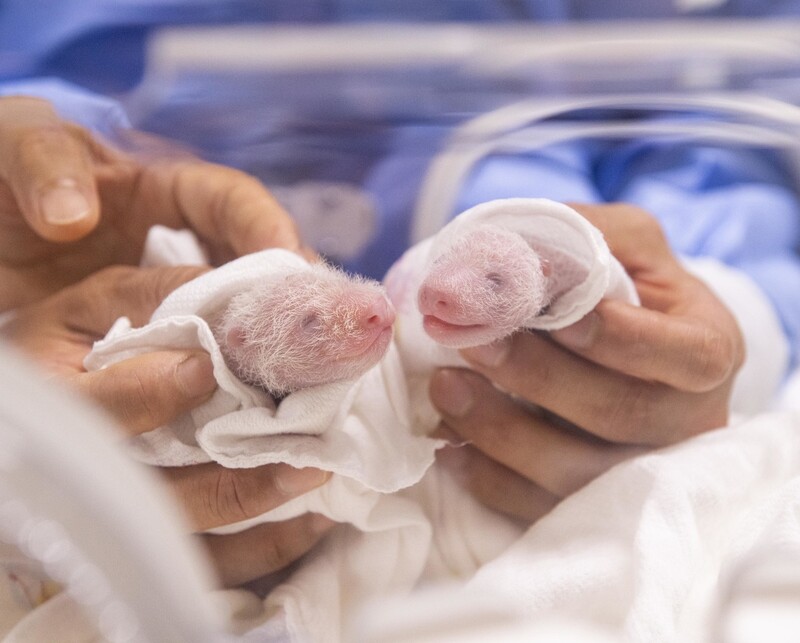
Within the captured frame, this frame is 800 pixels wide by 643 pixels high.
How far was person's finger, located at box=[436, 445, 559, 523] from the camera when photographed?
23.1 inches

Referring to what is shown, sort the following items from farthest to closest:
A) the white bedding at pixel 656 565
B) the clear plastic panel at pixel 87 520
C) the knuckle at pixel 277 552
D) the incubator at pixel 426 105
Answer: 1. the incubator at pixel 426 105
2. the knuckle at pixel 277 552
3. the white bedding at pixel 656 565
4. the clear plastic panel at pixel 87 520

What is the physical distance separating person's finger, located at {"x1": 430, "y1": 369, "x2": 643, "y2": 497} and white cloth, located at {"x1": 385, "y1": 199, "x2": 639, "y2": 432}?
0.08 feet

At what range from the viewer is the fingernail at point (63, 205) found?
2.10ft

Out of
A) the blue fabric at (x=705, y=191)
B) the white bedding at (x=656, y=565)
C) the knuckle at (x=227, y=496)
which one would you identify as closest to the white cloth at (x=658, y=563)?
the white bedding at (x=656, y=565)

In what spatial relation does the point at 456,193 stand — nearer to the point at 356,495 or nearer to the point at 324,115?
the point at 324,115

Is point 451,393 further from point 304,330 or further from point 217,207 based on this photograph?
point 217,207

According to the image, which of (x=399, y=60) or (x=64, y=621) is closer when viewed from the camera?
(x=64, y=621)

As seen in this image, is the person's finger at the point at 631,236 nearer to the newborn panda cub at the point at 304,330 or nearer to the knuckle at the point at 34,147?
the newborn panda cub at the point at 304,330

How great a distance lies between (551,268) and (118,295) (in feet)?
1.08

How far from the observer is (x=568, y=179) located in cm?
91

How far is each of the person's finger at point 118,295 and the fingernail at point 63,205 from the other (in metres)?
0.06

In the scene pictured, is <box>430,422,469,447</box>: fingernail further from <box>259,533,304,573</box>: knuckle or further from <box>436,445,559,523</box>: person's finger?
<box>259,533,304,573</box>: knuckle

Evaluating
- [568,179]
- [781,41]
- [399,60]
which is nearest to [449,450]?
[568,179]

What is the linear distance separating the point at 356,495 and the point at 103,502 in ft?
0.77
